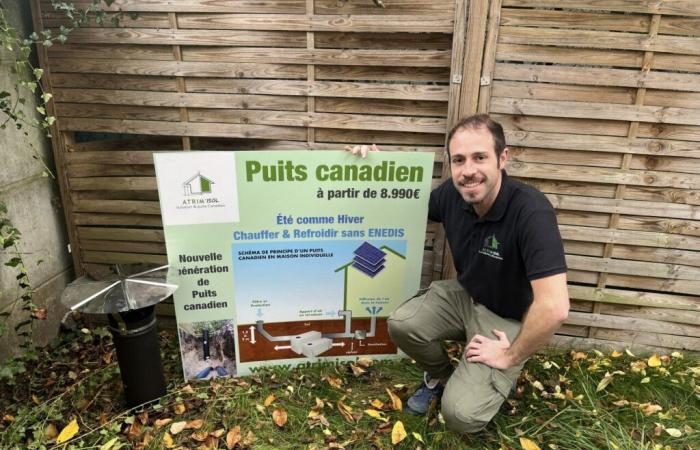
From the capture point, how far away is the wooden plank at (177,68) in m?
3.18

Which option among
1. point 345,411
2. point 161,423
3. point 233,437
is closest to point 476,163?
point 345,411

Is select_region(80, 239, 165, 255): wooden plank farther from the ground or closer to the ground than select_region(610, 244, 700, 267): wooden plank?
closer to the ground

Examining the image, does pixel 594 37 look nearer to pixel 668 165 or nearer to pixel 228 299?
pixel 668 165

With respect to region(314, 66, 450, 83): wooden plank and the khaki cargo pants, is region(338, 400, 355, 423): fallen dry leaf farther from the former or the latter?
region(314, 66, 450, 83): wooden plank

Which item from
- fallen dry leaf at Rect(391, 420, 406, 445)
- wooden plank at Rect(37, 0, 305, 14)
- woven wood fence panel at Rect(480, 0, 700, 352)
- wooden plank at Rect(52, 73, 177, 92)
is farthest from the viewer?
wooden plank at Rect(52, 73, 177, 92)

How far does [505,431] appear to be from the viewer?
280 cm

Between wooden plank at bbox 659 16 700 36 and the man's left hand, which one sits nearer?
the man's left hand

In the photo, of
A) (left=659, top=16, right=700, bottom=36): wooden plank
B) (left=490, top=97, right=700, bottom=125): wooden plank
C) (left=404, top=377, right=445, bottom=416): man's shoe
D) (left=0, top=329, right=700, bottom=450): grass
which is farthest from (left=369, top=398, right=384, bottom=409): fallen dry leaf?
(left=659, top=16, right=700, bottom=36): wooden plank

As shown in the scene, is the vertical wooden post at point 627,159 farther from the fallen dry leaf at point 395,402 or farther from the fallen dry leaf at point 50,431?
the fallen dry leaf at point 50,431

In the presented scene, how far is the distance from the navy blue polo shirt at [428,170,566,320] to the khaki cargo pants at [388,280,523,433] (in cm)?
11

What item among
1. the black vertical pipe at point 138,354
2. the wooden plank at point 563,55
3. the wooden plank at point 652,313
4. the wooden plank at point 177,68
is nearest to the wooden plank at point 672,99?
the wooden plank at point 563,55

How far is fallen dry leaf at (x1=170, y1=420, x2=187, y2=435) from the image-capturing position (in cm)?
Result: 275

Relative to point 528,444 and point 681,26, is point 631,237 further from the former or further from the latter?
point 528,444

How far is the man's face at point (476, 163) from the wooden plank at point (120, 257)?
2.44m
